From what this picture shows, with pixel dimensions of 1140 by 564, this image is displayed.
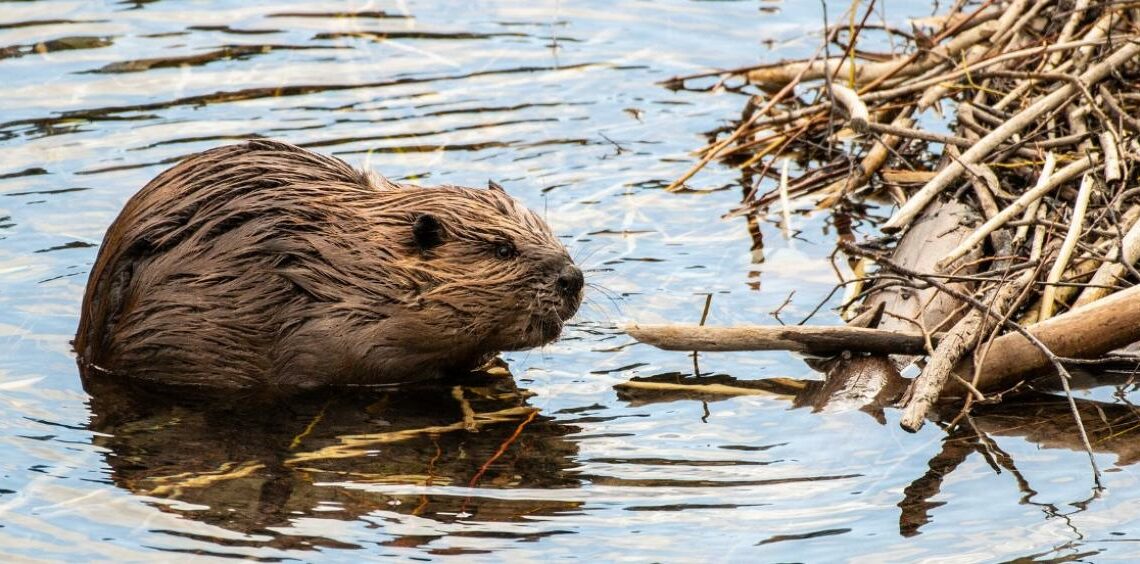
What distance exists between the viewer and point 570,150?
7.11 metres

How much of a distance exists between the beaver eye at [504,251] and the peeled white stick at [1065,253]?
65.3 inches

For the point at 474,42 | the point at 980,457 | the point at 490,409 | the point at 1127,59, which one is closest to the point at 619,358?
the point at 490,409

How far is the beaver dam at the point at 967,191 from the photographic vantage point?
4.68 m

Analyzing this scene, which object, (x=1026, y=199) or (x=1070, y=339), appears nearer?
(x=1070, y=339)

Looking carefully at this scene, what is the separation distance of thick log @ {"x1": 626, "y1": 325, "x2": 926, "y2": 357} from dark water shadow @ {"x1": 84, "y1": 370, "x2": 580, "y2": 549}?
0.41m

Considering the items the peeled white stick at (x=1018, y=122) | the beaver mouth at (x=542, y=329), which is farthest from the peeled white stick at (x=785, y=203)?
the beaver mouth at (x=542, y=329)

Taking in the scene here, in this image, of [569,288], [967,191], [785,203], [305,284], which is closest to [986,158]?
[967,191]

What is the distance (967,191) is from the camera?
586cm

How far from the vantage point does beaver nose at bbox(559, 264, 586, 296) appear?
486cm

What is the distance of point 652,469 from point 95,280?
196cm

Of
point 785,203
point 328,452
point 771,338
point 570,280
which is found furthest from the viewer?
point 785,203

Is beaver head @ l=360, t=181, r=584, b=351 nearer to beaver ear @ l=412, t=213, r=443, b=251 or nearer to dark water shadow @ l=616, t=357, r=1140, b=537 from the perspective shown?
beaver ear @ l=412, t=213, r=443, b=251

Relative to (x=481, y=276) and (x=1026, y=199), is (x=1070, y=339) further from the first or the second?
(x=481, y=276)

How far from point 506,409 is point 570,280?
0.47 metres
